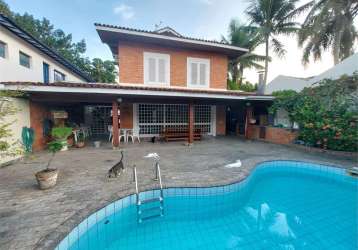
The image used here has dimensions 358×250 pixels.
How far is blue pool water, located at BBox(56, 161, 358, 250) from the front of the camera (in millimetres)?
3025

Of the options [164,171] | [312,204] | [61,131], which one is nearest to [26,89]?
[61,131]

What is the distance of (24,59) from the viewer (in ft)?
28.5

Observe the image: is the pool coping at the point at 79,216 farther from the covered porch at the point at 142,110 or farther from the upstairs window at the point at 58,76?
the upstairs window at the point at 58,76

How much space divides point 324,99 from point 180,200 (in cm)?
859

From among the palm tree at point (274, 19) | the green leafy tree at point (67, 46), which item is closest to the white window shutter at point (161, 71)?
the palm tree at point (274, 19)

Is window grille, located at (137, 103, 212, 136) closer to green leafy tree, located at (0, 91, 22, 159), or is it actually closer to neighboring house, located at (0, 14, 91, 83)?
neighboring house, located at (0, 14, 91, 83)

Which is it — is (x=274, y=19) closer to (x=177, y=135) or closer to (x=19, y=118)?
(x=177, y=135)

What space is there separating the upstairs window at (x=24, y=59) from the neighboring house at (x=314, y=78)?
53.8 feet

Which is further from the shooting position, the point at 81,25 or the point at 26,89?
the point at 81,25

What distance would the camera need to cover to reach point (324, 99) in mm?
8305

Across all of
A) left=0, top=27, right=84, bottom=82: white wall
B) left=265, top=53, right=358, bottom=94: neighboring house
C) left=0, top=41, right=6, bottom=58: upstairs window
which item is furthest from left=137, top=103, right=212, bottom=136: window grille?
left=265, top=53, right=358, bottom=94: neighboring house

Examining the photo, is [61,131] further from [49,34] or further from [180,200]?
[49,34]

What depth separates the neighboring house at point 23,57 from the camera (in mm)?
6918

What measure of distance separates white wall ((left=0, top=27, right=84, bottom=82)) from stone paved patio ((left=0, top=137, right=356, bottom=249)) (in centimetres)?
379
